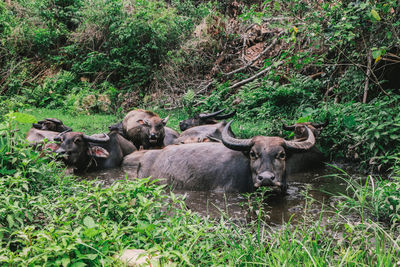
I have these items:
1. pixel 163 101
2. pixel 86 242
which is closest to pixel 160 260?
pixel 86 242

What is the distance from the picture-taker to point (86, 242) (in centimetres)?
232

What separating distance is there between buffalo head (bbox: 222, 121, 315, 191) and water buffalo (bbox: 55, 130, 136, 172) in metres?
2.90

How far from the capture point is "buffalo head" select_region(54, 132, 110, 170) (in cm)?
643

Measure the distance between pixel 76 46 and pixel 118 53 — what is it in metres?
3.10

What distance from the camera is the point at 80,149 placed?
6.64m

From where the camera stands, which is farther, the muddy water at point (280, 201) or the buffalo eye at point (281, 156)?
the buffalo eye at point (281, 156)

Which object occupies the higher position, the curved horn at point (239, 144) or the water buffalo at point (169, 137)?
the curved horn at point (239, 144)

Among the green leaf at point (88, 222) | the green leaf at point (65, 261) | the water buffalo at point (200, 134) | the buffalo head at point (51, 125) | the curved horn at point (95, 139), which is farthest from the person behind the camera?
the buffalo head at point (51, 125)

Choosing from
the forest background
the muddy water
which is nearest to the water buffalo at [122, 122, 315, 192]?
the muddy water

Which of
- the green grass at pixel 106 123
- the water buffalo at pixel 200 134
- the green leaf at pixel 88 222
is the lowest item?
the green grass at pixel 106 123

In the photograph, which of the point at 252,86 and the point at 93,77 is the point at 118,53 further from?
the point at 252,86

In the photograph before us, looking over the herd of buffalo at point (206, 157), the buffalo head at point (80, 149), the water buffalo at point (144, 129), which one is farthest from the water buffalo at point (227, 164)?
the water buffalo at point (144, 129)

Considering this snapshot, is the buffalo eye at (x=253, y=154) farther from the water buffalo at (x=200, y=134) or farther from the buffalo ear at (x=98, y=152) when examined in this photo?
the buffalo ear at (x=98, y=152)

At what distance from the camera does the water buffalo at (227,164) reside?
4.73m
